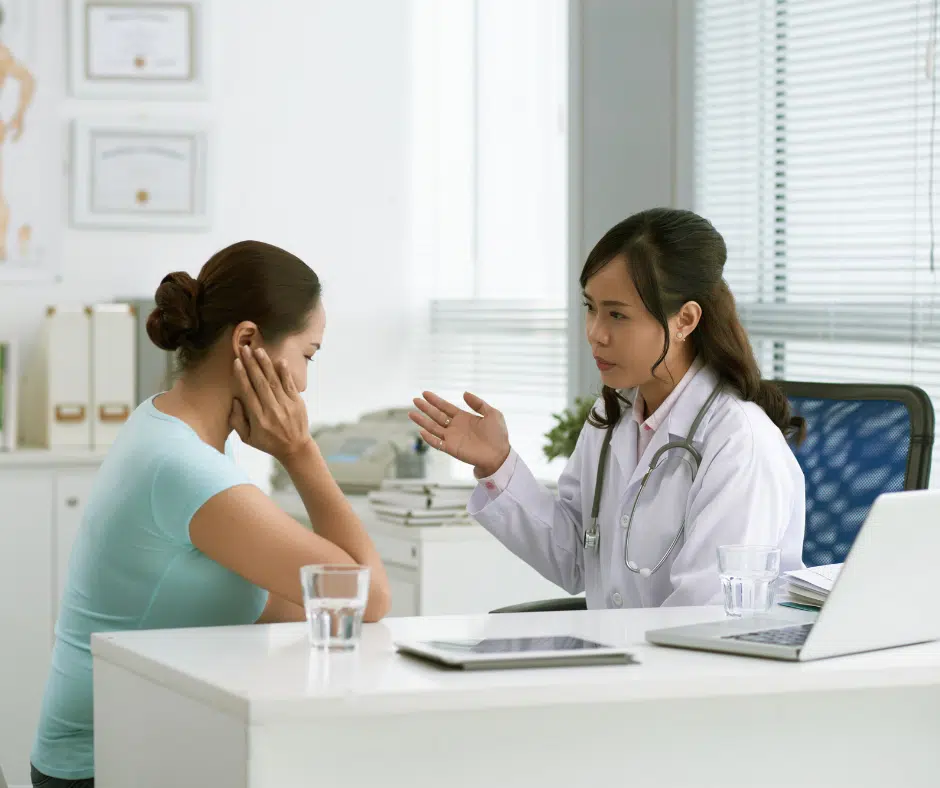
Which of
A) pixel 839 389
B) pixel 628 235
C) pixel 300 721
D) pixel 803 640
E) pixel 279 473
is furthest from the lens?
pixel 279 473

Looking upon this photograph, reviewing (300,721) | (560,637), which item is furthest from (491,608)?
(300,721)

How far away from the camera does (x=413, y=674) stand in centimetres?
128

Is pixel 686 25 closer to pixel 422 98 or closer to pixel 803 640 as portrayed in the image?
pixel 422 98

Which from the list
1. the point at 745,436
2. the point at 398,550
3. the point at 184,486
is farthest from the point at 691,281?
the point at 398,550

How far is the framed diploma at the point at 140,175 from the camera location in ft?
13.9

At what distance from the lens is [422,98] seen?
4730mm

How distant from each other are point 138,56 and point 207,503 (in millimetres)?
2924

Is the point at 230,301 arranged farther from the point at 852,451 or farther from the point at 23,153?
the point at 23,153

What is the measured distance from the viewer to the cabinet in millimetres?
3703

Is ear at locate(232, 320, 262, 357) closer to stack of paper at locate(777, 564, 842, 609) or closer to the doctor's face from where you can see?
the doctor's face

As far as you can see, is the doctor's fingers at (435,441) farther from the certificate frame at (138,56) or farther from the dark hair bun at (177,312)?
the certificate frame at (138,56)

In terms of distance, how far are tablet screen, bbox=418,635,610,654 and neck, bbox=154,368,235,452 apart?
629mm

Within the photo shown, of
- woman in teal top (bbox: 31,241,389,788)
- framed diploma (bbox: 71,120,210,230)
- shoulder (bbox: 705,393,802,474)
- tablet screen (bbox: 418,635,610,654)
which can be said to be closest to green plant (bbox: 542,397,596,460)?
shoulder (bbox: 705,393,802,474)

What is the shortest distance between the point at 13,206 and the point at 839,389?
9.06 ft
